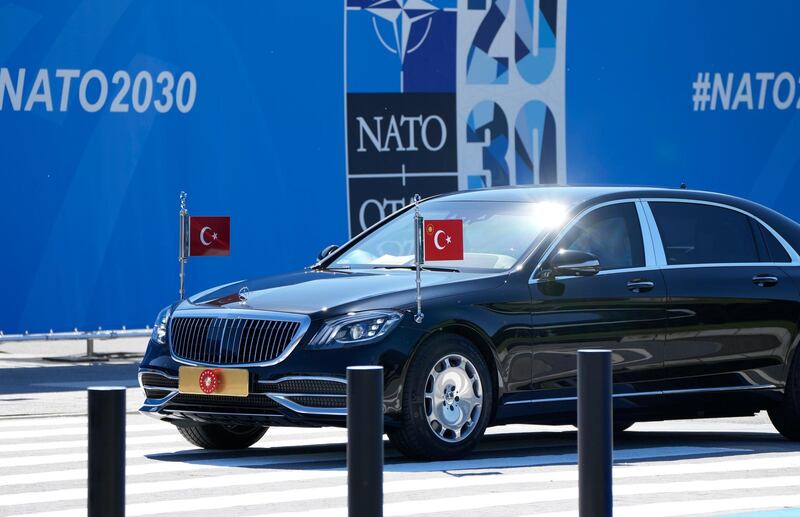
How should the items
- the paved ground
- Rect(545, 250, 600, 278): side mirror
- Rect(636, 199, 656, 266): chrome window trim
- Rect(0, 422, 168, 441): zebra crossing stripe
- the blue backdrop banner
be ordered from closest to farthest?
the paved ground
Rect(545, 250, 600, 278): side mirror
Rect(636, 199, 656, 266): chrome window trim
Rect(0, 422, 168, 441): zebra crossing stripe
the blue backdrop banner

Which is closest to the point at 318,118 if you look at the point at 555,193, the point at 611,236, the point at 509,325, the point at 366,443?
the point at 555,193

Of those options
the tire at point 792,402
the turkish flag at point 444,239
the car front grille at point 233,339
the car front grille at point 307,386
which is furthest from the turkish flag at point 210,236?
the car front grille at point 307,386

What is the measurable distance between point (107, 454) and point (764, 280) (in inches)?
272

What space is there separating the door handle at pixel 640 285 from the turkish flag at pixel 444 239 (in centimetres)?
102

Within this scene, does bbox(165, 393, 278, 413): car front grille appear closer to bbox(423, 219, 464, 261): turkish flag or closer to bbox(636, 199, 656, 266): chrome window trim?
bbox(423, 219, 464, 261): turkish flag

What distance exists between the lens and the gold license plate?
34.0 feet

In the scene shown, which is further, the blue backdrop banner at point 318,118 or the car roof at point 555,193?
the blue backdrop banner at point 318,118

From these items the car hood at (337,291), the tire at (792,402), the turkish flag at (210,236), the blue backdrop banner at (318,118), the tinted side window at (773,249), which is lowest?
the tire at (792,402)

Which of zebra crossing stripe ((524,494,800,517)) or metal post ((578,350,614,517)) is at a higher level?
metal post ((578,350,614,517))

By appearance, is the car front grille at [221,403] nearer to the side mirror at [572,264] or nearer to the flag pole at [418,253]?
the flag pole at [418,253]

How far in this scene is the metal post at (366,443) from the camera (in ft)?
21.2

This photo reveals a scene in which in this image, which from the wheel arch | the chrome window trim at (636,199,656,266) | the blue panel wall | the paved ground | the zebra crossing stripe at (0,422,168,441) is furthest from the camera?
the blue panel wall

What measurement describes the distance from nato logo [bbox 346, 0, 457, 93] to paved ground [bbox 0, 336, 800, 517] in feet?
27.2

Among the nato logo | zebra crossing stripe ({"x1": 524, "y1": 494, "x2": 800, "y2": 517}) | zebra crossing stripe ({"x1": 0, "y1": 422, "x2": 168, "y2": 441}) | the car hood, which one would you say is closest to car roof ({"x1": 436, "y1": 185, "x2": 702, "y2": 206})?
the car hood
